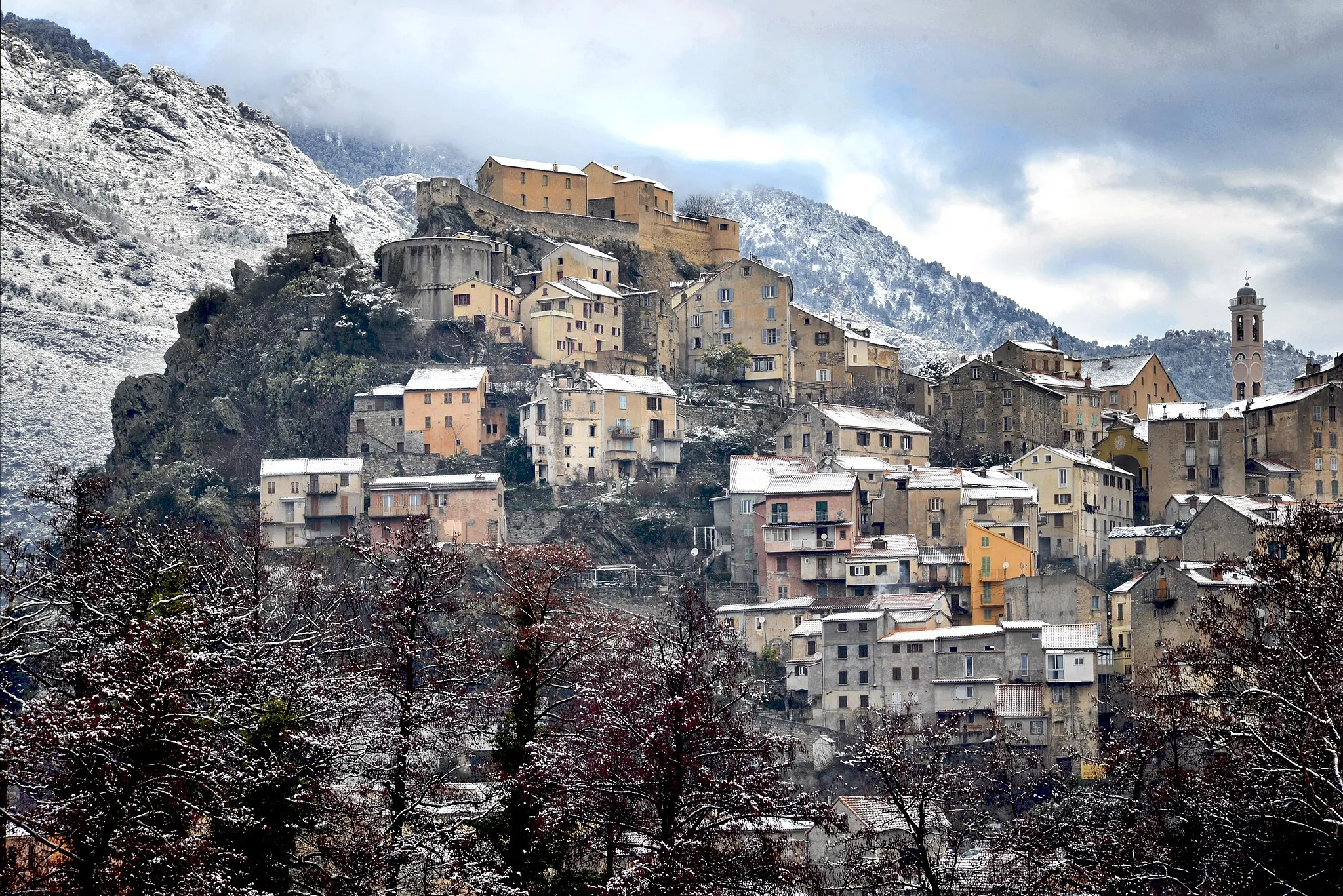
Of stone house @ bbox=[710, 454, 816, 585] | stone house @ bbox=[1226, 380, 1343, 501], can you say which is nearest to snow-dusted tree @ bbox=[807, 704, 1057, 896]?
stone house @ bbox=[710, 454, 816, 585]

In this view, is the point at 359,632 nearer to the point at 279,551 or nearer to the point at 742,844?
the point at 742,844

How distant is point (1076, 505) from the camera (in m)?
94.1

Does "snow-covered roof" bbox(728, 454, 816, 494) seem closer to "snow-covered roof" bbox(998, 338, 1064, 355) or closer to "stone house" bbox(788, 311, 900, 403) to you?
"stone house" bbox(788, 311, 900, 403)

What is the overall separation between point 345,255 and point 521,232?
1129 centimetres

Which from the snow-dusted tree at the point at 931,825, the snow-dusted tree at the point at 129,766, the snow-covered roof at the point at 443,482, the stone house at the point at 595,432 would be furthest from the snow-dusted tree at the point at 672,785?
the stone house at the point at 595,432

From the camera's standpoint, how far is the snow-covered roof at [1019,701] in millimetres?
74875

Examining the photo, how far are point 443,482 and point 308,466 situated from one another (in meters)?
6.69

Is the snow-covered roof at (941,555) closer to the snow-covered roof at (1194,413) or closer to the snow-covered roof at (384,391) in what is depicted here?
the snow-covered roof at (1194,413)

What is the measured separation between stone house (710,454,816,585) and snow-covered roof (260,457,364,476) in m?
16.7

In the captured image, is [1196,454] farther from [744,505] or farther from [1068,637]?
[1068,637]

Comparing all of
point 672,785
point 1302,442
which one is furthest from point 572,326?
point 672,785

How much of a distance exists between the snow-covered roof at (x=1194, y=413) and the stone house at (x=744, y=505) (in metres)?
18.1

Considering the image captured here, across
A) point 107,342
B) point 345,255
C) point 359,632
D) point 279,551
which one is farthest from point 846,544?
point 107,342

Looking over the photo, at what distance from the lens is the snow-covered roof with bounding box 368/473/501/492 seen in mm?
92125
